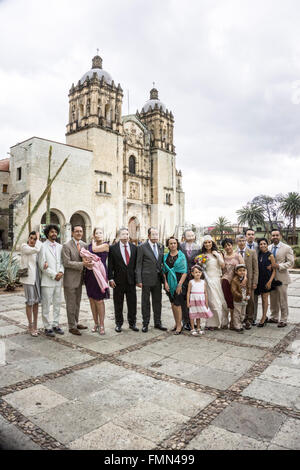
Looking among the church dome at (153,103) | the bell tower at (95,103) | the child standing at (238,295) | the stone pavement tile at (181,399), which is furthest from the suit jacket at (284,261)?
the church dome at (153,103)

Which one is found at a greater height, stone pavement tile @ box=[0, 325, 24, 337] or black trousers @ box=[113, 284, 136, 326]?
black trousers @ box=[113, 284, 136, 326]

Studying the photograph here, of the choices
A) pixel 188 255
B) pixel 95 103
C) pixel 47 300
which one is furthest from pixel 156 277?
pixel 95 103

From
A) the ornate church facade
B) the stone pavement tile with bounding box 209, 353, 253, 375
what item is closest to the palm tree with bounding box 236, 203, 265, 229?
the ornate church facade

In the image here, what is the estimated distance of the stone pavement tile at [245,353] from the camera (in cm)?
441

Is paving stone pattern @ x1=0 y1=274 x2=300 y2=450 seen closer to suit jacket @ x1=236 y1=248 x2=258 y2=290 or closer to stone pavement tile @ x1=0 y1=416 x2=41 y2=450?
stone pavement tile @ x1=0 y1=416 x2=41 y2=450

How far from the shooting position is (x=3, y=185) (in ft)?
91.2

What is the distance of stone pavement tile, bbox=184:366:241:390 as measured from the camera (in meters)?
3.54

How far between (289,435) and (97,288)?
3834 millimetres

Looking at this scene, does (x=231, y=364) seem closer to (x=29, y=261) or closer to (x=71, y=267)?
(x=71, y=267)

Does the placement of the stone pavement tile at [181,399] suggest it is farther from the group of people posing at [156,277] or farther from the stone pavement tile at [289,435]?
the group of people posing at [156,277]

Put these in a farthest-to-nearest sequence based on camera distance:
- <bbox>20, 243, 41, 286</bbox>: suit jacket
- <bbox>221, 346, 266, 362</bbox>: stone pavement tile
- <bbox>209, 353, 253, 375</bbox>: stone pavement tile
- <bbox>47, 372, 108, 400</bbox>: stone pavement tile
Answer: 1. <bbox>20, 243, 41, 286</bbox>: suit jacket
2. <bbox>221, 346, 266, 362</bbox>: stone pavement tile
3. <bbox>209, 353, 253, 375</bbox>: stone pavement tile
4. <bbox>47, 372, 108, 400</bbox>: stone pavement tile

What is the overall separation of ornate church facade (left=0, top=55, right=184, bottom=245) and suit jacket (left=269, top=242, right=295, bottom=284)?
2157cm

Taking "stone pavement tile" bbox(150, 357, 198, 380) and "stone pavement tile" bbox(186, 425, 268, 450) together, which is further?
"stone pavement tile" bbox(150, 357, 198, 380)
